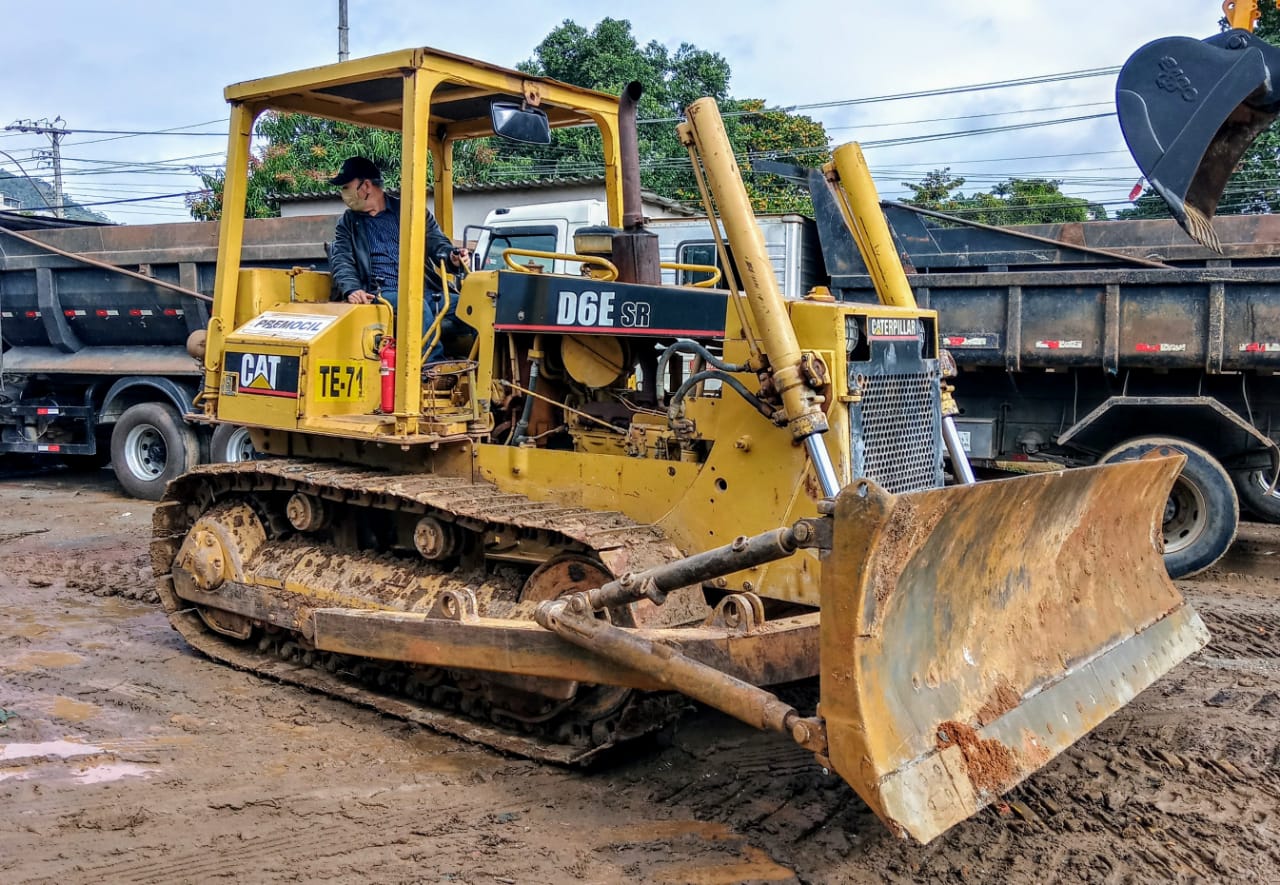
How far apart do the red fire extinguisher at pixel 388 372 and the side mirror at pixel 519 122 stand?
1.12 meters

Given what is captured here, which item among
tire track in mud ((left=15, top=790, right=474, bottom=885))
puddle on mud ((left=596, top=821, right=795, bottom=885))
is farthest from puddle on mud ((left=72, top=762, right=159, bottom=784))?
puddle on mud ((left=596, top=821, right=795, bottom=885))

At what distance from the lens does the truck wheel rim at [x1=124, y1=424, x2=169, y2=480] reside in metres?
11.6

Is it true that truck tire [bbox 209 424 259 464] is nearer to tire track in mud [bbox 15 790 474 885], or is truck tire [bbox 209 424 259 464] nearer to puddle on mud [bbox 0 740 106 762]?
puddle on mud [bbox 0 740 106 762]

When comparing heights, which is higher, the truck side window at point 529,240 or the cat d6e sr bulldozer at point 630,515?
the truck side window at point 529,240

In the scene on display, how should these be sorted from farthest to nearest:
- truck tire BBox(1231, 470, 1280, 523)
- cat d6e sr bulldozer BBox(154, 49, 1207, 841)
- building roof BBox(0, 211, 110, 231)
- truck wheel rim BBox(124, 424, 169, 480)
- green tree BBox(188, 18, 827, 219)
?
green tree BBox(188, 18, 827, 219), building roof BBox(0, 211, 110, 231), truck wheel rim BBox(124, 424, 169, 480), truck tire BBox(1231, 470, 1280, 523), cat d6e sr bulldozer BBox(154, 49, 1207, 841)

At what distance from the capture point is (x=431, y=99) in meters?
5.50

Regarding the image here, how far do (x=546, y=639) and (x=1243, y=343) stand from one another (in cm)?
610

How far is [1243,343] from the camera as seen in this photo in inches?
311

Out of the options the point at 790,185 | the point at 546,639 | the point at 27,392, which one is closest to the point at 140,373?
the point at 27,392

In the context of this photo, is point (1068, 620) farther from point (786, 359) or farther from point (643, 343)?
point (643, 343)

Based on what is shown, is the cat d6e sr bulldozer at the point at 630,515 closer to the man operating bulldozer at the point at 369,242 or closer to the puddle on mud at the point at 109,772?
the man operating bulldozer at the point at 369,242

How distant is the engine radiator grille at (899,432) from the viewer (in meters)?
4.28

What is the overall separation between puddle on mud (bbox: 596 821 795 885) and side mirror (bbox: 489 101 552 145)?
10.1ft

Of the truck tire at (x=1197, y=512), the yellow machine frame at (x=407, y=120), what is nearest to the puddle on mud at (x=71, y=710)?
the yellow machine frame at (x=407, y=120)
